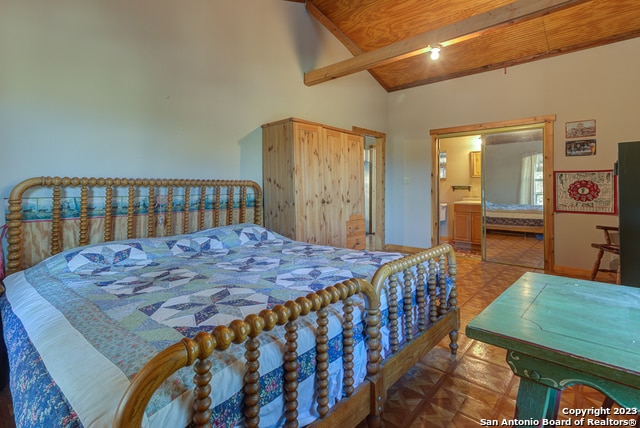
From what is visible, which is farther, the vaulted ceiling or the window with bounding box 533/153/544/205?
the window with bounding box 533/153/544/205

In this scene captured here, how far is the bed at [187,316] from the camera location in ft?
2.57

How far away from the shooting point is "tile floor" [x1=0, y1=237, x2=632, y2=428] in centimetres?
156

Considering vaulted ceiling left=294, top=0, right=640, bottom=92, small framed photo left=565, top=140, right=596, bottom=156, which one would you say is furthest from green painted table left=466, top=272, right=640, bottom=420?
small framed photo left=565, top=140, right=596, bottom=156

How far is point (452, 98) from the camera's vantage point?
4.82 m

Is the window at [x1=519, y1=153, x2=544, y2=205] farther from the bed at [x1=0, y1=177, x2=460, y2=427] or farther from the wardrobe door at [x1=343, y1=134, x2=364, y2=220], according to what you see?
the bed at [x1=0, y1=177, x2=460, y2=427]

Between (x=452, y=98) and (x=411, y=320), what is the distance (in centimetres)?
423

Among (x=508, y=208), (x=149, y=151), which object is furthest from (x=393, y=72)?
(x=149, y=151)

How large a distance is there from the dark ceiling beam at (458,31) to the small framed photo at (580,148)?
219 centimetres

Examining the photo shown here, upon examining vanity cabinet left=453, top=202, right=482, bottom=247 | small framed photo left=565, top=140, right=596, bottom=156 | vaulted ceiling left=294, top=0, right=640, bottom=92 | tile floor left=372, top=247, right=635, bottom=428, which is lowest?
tile floor left=372, top=247, right=635, bottom=428

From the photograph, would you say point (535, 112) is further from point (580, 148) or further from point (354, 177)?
point (354, 177)

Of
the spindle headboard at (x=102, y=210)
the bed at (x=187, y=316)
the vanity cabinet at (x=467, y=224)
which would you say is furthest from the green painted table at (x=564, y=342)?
the vanity cabinet at (x=467, y=224)

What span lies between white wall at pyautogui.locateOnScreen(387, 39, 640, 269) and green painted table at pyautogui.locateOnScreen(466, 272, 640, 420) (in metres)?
3.42

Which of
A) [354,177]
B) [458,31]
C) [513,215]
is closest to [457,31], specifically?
[458,31]

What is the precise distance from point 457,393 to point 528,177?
12.2 feet
